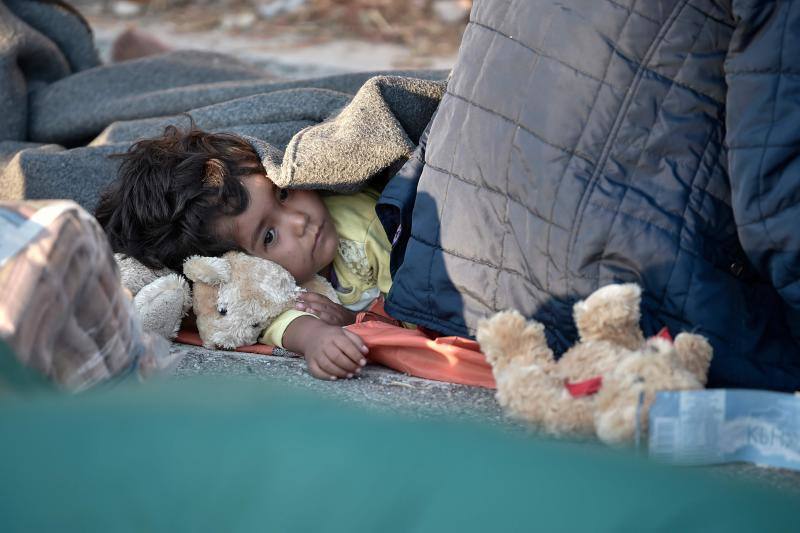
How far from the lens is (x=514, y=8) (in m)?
1.53

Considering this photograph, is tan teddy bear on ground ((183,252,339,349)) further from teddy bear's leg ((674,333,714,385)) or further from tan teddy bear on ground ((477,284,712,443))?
teddy bear's leg ((674,333,714,385))

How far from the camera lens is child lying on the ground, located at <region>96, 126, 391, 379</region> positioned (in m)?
1.85

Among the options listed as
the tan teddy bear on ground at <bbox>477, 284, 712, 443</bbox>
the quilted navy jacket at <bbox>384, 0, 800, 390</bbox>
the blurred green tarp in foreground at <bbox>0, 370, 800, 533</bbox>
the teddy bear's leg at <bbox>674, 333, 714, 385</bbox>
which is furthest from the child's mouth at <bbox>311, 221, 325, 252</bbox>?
the blurred green tarp in foreground at <bbox>0, 370, 800, 533</bbox>

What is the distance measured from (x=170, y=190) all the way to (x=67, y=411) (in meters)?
1.04

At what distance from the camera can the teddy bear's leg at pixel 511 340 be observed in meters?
1.40

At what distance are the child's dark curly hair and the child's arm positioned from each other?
30cm

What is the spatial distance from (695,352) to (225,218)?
94 cm

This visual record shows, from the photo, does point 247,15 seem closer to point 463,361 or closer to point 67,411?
point 463,361

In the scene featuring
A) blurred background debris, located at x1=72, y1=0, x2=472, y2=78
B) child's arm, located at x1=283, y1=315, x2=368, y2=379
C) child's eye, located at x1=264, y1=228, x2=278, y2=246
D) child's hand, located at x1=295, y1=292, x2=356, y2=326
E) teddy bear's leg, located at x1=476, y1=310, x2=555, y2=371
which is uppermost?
teddy bear's leg, located at x1=476, y1=310, x2=555, y2=371

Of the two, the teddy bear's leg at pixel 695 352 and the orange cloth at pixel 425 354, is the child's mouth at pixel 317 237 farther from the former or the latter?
the teddy bear's leg at pixel 695 352

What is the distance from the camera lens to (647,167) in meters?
1.41

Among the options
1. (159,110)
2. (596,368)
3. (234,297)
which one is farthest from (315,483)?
(159,110)

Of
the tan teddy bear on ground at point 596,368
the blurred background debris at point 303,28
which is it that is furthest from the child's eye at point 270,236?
the blurred background debris at point 303,28

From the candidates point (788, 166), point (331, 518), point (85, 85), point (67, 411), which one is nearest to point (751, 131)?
point (788, 166)
